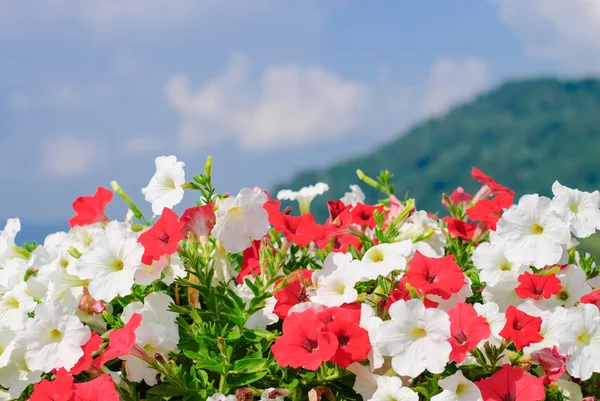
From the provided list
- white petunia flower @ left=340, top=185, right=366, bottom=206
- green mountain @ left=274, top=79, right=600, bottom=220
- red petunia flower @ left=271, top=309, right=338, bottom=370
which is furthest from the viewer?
green mountain @ left=274, top=79, right=600, bottom=220

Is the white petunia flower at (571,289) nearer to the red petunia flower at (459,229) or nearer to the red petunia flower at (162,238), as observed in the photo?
the red petunia flower at (459,229)

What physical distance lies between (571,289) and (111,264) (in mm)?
1478

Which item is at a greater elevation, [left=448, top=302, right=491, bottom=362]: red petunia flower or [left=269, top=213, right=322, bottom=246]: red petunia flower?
[left=269, top=213, right=322, bottom=246]: red petunia flower

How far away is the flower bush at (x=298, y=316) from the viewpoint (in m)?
1.85

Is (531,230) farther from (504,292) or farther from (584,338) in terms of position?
(584,338)

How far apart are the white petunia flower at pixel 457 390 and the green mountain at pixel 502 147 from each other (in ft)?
162

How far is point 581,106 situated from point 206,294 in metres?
77.5

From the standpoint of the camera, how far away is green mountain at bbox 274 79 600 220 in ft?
194

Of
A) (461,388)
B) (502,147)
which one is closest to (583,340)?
(461,388)

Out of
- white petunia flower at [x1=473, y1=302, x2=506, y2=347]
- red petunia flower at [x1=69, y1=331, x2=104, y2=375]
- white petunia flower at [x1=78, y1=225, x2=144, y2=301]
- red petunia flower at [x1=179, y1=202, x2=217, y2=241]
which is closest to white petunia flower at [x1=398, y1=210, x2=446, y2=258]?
white petunia flower at [x1=473, y1=302, x2=506, y2=347]

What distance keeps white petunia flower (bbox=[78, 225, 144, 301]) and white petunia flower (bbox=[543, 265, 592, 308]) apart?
133 cm

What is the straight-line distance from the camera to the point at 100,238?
210cm

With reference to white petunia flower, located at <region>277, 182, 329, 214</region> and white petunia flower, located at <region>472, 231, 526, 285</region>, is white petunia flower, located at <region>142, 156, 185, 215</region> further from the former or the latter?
white petunia flower, located at <region>472, 231, 526, 285</region>

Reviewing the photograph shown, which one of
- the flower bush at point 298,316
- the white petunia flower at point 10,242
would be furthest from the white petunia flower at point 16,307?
the white petunia flower at point 10,242
